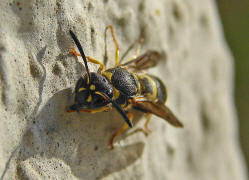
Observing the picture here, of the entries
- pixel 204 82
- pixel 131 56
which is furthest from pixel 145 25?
pixel 204 82

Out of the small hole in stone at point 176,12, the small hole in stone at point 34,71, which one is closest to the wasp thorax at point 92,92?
the small hole in stone at point 34,71

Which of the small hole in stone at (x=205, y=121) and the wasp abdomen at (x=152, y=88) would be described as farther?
the small hole in stone at (x=205, y=121)

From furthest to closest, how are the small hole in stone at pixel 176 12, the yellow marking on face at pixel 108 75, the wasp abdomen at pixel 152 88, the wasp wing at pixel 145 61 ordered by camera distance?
the small hole in stone at pixel 176 12 → the wasp wing at pixel 145 61 → the wasp abdomen at pixel 152 88 → the yellow marking on face at pixel 108 75

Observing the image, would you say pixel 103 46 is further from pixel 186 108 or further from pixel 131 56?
pixel 186 108

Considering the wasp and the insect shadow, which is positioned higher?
the wasp

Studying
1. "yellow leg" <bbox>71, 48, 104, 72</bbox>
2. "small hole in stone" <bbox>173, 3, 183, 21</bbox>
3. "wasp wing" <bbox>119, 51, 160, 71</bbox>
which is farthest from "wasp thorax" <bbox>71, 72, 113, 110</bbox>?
"small hole in stone" <bbox>173, 3, 183, 21</bbox>

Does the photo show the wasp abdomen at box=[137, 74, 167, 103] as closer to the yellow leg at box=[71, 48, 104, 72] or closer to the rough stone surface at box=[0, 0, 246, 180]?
the rough stone surface at box=[0, 0, 246, 180]

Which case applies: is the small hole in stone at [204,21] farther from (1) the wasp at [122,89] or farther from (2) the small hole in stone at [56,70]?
(2) the small hole in stone at [56,70]
